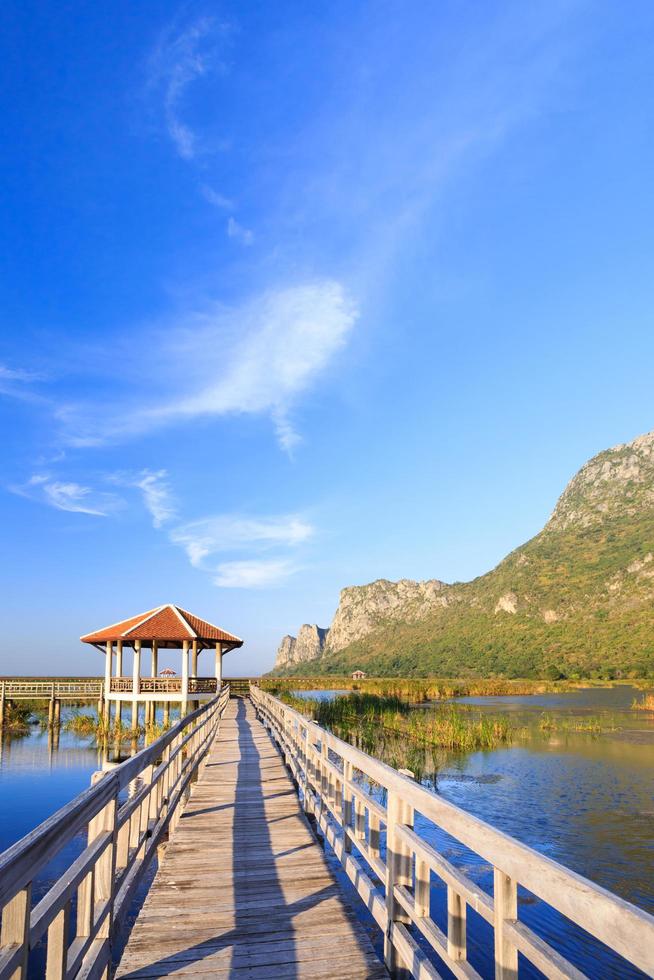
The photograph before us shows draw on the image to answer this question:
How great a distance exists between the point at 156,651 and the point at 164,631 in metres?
4.26

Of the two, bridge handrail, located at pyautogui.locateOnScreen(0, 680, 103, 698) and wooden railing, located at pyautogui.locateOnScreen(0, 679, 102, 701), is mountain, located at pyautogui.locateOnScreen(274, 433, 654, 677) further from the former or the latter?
wooden railing, located at pyautogui.locateOnScreen(0, 679, 102, 701)

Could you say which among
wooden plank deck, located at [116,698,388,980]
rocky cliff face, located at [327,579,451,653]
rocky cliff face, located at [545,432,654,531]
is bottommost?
wooden plank deck, located at [116,698,388,980]

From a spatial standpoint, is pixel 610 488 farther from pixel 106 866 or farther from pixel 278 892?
pixel 106 866

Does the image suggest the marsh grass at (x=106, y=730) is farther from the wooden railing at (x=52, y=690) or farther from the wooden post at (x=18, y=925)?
the wooden post at (x=18, y=925)

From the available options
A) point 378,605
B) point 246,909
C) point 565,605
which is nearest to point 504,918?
point 246,909

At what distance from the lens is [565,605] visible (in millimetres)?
80188

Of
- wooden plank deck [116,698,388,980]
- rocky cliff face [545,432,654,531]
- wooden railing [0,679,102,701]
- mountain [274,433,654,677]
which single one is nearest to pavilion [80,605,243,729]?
wooden railing [0,679,102,701]

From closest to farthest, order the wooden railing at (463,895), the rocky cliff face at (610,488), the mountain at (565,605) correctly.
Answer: the wooden railing at (463,895)
the mountain at (565,605)
the rocky cliff face at (610,488)

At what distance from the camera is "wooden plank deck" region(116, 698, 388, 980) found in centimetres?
392

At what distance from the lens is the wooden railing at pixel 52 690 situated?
31.8 m

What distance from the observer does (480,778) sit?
50.9 feet

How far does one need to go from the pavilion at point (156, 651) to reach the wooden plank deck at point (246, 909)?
19.9m

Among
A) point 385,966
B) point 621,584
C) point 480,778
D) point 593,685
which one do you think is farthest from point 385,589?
point 385,966

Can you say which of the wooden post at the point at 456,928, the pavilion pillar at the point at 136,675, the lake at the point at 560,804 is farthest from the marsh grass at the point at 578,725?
the wooden post at the point at 456,928
